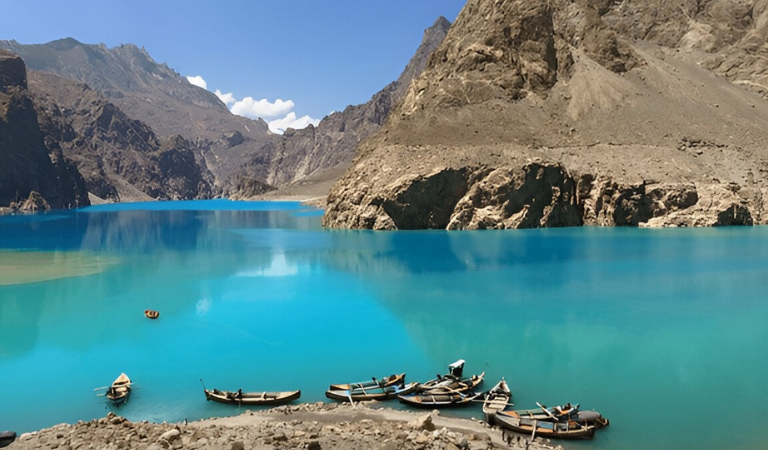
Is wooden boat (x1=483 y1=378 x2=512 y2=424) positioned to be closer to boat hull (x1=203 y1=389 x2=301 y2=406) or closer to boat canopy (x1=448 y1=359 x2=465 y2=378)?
boat canopy (x1=448 y1=359 x2=465 y2=378)

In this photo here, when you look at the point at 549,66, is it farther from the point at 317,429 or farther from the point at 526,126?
the point at 317,429

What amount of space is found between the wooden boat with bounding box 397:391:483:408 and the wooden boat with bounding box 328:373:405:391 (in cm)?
88

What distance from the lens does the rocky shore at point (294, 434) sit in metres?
11.6

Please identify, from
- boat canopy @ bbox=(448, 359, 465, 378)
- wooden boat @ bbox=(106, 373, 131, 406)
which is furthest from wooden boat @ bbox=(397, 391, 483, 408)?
wooden boat @ bbox=(106, 373, 131, 406)

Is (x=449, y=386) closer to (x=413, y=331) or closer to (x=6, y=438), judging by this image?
(x=413, y=331)

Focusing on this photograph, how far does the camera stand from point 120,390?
1697 centimetres

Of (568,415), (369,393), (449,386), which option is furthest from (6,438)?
(568,415)

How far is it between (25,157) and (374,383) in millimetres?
183657

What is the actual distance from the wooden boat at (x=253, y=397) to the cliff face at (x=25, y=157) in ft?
541

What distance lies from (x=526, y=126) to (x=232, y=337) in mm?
68947

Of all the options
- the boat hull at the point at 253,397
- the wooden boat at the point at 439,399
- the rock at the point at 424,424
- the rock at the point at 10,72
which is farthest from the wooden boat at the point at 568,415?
the rock at the point at 10,72

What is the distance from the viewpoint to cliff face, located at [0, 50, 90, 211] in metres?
155

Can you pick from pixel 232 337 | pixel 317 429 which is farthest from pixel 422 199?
pixel 317 429

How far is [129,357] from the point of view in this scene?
69.1 feet
